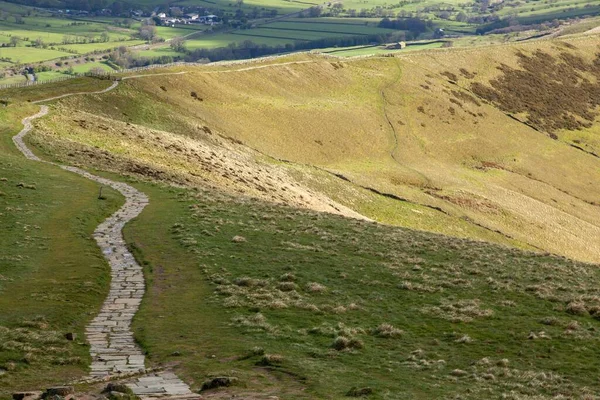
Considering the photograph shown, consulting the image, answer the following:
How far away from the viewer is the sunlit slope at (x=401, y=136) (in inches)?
3479

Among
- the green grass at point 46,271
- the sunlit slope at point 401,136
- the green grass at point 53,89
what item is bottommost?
the sunlit slope at point 401,136

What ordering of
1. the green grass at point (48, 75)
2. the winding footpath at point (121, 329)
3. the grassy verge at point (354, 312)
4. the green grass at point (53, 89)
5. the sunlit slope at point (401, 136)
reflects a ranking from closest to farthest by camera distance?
the winding footpath at point (121, 329) < the grassy verge at point (354, 312) < the sunlit slope at point (401, 136) < the green grass at point (53, 89) < the green grass at point (48, 75)

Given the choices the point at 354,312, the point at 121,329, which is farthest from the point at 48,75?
the point at 121,329

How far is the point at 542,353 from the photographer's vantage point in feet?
86.3

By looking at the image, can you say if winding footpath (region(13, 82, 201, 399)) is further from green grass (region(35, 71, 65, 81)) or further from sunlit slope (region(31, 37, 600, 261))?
green grass (region(35, 71, 65, 81))

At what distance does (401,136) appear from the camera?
118312mm

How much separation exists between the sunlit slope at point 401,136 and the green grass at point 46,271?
20201mm

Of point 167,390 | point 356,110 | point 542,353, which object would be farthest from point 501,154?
point 167,390

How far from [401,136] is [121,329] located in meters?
94.6

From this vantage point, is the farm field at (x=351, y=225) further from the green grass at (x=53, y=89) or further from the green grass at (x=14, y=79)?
the green grass at (x=14, y=79)

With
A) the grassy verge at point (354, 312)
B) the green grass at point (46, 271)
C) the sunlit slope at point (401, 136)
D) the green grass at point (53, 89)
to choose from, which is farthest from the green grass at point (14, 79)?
the grassy verge at point (354, 312)

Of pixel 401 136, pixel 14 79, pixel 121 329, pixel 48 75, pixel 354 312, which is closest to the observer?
pixel 121 329

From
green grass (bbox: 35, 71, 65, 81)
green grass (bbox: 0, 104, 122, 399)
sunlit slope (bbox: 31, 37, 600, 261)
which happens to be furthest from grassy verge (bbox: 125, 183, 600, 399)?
green grass (bbox: 35, 71, 65, 81)

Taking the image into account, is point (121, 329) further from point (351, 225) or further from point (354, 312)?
point (351, 225)
